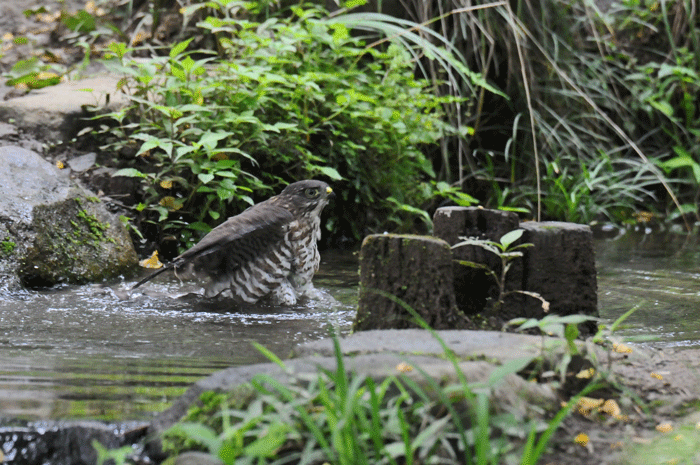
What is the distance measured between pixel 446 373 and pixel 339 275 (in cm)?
320

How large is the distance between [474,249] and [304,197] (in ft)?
5.15

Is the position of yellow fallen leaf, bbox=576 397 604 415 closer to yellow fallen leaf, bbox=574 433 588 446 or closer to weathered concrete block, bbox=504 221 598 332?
yellow fallen leaf, bbox=574 433 588 446

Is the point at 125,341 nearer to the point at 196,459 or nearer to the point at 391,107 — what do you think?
the point at 196,459

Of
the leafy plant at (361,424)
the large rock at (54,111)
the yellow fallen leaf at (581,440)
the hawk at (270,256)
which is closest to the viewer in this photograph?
the leafy plant at (361,424)

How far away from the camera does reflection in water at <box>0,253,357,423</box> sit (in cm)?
240

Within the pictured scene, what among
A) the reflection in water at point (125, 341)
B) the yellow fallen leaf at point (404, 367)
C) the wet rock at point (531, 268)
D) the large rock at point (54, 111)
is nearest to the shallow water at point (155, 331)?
the reflection in water at point (125, 341)

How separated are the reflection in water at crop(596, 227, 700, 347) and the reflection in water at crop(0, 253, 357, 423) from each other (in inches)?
59.7

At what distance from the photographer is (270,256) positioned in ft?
14.1

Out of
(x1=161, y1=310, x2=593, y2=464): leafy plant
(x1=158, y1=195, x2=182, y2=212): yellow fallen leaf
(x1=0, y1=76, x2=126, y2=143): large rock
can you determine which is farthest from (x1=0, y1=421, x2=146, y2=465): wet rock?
(x1=0, y1=76, x2=126, y2=143): large rock

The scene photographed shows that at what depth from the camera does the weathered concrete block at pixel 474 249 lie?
3154 mm

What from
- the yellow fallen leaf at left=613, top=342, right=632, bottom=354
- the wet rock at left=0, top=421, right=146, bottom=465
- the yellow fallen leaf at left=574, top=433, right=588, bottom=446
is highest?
the yellow fallen leaf at left=613, top=342, right=632, bottom=354

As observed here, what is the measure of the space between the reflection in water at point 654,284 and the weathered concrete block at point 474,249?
2.06 ft

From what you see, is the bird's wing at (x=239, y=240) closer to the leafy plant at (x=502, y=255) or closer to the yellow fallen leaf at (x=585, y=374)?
the leafy plant at (x=502, y=255)

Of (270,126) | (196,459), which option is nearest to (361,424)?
(196,459)
